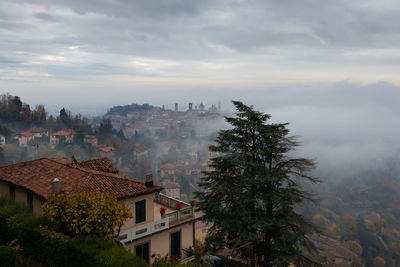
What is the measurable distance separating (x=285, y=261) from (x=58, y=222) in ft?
35.2

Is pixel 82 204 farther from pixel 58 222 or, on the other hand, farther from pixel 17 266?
pixel 17 266

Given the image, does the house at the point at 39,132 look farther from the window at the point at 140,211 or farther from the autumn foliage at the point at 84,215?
the autumn foliage at the point at 84,215

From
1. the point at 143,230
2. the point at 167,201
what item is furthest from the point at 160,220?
the point at 167,201

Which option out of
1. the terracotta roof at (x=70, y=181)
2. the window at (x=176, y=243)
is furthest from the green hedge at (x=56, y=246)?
the window at (x=176, y=243)

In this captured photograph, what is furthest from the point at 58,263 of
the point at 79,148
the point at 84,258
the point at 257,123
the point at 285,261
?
the point at 79,148

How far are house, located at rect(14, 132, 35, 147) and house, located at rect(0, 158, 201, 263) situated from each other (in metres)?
125

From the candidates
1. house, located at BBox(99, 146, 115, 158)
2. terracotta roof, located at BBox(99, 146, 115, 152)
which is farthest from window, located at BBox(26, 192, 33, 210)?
terracotta roof, located at BBox(99, 146, 115, 152)

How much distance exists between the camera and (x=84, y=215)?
1204 centimetres

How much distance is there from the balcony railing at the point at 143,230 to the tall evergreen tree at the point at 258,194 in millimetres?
2556

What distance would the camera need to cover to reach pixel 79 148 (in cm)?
14225

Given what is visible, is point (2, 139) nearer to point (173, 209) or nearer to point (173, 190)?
point (173, 190)

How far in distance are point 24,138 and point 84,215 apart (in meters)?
139

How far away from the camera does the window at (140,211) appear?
1728cm

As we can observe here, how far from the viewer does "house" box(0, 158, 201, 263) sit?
1639cm
